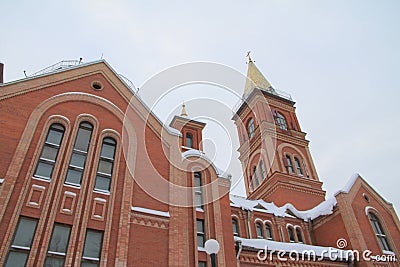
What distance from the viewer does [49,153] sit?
1301 cm

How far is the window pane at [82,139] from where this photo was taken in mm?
13891

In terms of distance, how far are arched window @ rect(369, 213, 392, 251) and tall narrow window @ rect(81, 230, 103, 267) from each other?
731 inches

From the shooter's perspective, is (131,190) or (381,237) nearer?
(131,190)

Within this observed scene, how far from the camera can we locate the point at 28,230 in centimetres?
1083

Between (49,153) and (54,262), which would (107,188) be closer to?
(49,153)

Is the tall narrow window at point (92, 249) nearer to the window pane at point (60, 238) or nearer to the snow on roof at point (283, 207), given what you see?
the window pane at point (60, 238)

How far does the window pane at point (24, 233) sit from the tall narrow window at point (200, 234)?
6383 millimetres

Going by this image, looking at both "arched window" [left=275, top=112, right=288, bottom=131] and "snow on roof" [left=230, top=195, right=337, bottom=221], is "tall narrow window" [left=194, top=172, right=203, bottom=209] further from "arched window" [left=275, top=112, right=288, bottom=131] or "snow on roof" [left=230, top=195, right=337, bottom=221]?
"arched window" [left=275, top=112, right=288, bottom=131]

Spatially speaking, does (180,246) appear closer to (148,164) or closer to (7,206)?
(148,164)

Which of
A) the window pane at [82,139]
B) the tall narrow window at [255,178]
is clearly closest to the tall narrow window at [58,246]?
the window pane at [82,139]

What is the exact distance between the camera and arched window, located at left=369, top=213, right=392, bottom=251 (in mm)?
21508

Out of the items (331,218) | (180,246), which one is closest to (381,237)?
(331,218)

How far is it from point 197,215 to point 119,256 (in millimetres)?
4117

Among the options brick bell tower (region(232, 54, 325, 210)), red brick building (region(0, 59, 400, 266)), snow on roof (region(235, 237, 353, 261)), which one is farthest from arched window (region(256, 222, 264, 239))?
brick bell tower (region(232, 54, 325, 210))
